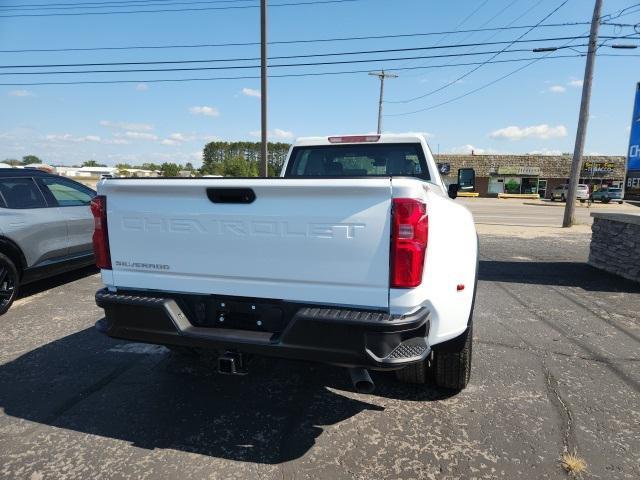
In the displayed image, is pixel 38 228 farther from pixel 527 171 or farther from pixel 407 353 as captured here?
pixel 527 171

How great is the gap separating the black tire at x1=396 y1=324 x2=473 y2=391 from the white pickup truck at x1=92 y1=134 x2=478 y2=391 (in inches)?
12.3

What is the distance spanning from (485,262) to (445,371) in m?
6.27

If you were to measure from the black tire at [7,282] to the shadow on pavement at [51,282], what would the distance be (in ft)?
2.92

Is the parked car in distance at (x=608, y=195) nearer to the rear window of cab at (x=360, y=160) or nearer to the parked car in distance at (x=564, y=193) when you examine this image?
the parked car in distance at (x=564, y=193)

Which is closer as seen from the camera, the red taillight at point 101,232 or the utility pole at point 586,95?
the red taillight at point 101,232

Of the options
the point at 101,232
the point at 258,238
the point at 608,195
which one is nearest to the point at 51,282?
the point at 101,232

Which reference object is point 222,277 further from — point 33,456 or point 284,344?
point 33,456

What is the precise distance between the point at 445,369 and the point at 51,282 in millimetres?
6355

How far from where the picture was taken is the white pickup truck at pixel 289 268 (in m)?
2.28

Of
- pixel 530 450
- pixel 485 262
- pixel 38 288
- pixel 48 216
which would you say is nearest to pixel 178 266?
pixel 530 450

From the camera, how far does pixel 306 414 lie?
3076mm

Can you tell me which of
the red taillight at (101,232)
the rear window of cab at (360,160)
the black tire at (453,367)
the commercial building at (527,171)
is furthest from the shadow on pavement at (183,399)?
the commercial building at (527,171)

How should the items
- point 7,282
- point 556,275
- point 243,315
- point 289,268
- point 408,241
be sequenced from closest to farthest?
point 408,241
point 289,268
point 243,315
point 7,282
point 556,275

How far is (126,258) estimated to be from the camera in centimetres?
283
